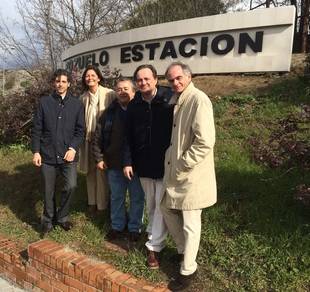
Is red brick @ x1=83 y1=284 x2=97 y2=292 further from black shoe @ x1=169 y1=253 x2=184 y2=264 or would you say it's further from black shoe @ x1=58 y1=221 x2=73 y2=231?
black shoe @ x1=58 y1=221 x2=73 y2=231

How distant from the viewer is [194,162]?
10.6 ft

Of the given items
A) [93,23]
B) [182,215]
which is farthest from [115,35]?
[182,215]

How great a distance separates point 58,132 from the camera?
4.57m

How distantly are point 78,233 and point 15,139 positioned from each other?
13.6ft

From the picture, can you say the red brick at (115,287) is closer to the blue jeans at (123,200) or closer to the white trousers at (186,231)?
the white trousers at (186,231)

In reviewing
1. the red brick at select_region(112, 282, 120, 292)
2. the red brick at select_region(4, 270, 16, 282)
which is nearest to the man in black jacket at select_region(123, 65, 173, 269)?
the red brick at select_region(112, 282, 120, 292)

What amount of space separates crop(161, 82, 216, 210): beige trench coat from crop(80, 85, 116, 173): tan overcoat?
54.4 inches

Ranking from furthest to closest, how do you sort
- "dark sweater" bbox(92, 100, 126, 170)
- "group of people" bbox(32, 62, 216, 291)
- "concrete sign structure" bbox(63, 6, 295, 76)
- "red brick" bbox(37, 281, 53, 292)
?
"concrete sign structure" bbox(63, 6, 295, 76)
"dark sweater" bbox(92, 100, 126, 170)
"red brick" bbox(37, 281, 53, 292)
"group of people" bbox(32, 62, 216, 291)

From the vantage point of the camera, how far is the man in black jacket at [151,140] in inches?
146

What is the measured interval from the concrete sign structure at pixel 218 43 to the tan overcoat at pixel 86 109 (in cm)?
340

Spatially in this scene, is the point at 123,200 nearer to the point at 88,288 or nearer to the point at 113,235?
the point at 113,235

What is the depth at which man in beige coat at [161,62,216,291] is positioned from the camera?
3.21m

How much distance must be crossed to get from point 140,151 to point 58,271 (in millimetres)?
1414

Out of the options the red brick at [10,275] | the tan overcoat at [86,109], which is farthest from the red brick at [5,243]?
the tan overcoat at [86,109]
